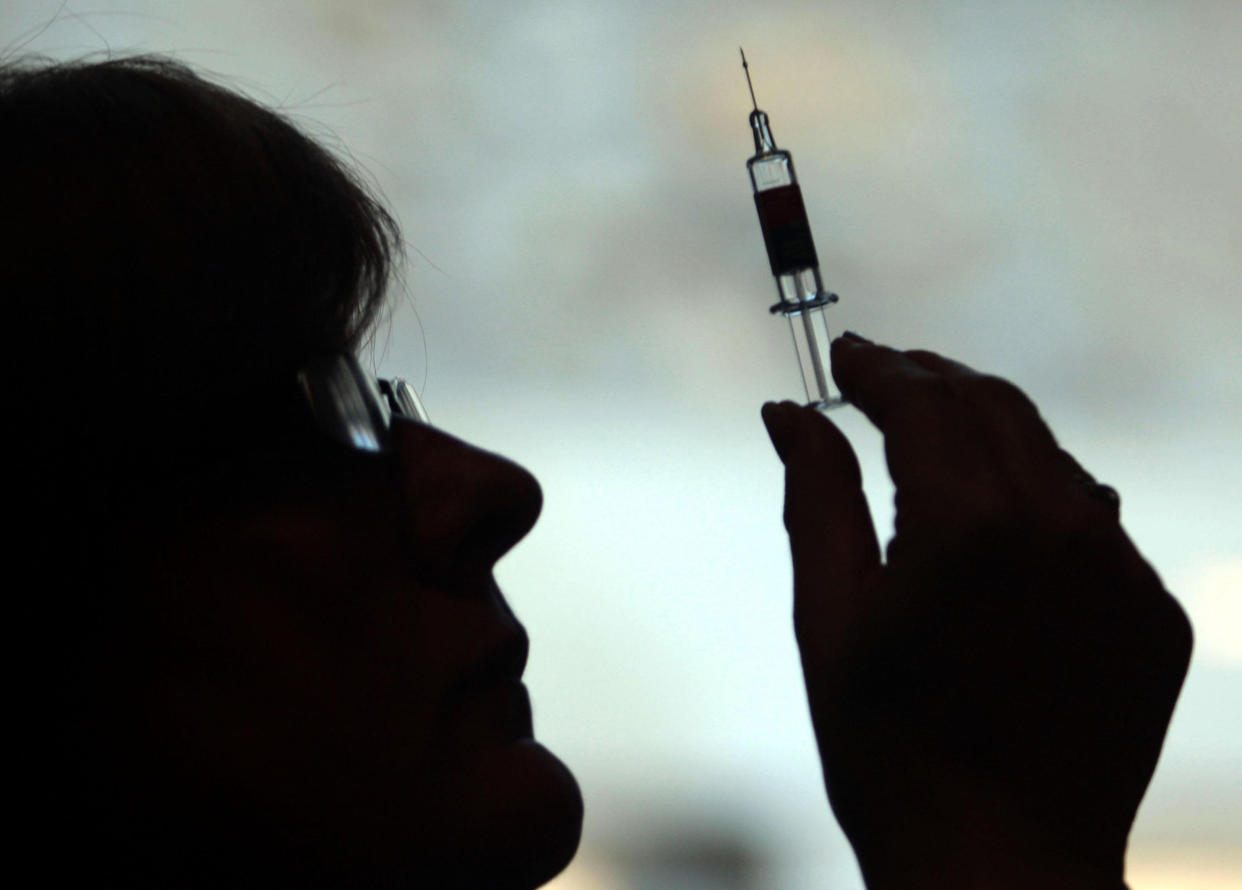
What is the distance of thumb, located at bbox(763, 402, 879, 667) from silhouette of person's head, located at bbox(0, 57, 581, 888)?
0.64ft

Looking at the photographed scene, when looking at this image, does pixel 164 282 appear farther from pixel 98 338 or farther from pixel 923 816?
pixel 923 816

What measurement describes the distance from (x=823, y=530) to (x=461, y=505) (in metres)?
0.24

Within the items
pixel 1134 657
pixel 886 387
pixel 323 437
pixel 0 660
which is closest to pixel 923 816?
pixel 1134 657

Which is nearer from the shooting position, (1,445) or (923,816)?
(1,445)

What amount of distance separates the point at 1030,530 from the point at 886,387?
0.14 metres

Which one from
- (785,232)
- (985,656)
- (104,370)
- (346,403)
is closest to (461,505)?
(346,403)

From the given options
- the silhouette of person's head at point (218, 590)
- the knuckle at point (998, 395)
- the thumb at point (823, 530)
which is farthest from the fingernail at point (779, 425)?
the silhouette of person's head at point (218, 590)

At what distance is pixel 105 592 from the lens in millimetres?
582

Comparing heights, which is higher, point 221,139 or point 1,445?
point 221,139

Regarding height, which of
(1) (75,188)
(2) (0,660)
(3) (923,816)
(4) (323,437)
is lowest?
(3) (923,816)

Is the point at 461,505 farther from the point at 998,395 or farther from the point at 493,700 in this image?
the point at 998,395

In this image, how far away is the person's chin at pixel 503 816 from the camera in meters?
0.56

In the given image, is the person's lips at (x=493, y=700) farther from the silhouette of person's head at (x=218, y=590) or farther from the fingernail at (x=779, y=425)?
the fingernail at (x=779, y=425)

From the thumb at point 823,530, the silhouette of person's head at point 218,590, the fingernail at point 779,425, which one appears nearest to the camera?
the silhouette of person's head at point 218,590
